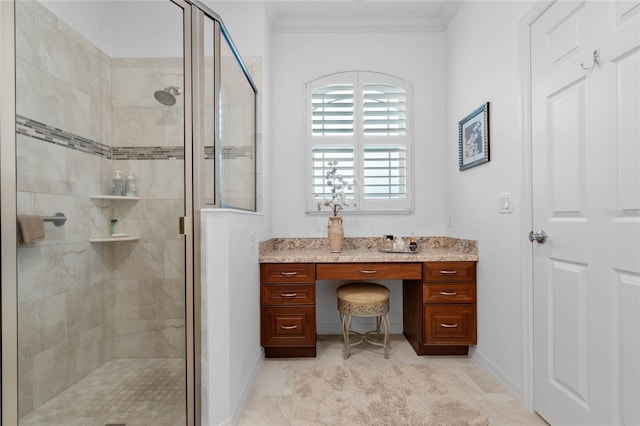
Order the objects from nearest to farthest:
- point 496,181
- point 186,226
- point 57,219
Answer: point 57,219 < point 186,226 < point 496,181

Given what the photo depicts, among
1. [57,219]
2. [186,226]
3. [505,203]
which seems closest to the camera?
[57,219]

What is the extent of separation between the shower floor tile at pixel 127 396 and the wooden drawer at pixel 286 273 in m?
0.85

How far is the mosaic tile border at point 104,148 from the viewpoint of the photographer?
49.1 inches

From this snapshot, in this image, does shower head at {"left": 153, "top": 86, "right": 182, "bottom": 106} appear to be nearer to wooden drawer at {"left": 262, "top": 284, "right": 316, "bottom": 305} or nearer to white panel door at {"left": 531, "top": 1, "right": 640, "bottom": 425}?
wooden drawer at {"left": 262, "top": 284, "right": 316, "bottom": 305}

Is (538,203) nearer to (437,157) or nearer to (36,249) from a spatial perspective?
(437,157)

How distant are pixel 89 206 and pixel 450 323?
2445mm

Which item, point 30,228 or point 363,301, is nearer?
point 30,228

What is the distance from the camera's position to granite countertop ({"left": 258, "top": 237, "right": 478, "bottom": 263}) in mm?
2227

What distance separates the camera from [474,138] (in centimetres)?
225

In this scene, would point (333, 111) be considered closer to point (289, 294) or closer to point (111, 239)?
point (289, 294)

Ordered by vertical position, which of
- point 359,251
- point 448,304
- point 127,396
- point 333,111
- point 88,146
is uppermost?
point 333,111

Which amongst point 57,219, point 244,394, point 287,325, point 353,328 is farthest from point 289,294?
point 57,219

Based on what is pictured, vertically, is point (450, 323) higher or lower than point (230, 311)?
lower

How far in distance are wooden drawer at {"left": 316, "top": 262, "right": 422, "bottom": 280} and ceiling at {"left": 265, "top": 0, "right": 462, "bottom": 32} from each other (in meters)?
2.24
